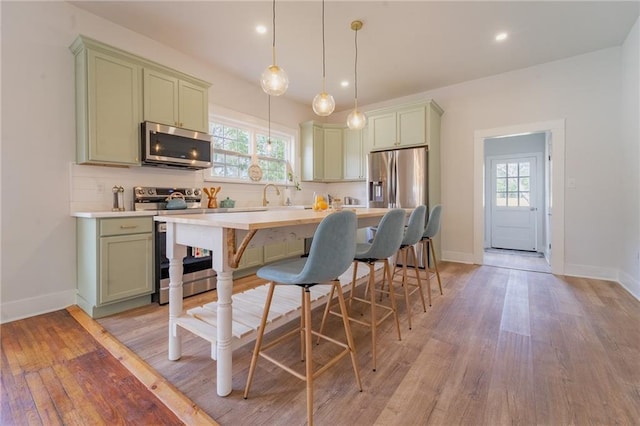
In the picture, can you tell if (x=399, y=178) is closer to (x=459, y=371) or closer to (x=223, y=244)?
(x=459, y=371)

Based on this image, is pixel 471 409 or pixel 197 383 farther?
pixel 197 383

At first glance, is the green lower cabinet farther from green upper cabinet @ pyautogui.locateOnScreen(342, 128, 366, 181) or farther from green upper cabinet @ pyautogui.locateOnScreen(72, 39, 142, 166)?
green upper cabinet @ pyautogui.locateOnScreen(342, 128, 366, 181)

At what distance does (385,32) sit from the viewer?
2.98 metres

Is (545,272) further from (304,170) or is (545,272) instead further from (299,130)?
(299,130)

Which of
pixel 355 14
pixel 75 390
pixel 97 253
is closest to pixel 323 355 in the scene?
pixel 75 390

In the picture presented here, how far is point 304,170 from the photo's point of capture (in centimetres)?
507

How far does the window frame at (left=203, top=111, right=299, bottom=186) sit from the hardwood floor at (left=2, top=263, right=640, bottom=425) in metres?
1.97

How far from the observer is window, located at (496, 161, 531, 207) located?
5.45 metres

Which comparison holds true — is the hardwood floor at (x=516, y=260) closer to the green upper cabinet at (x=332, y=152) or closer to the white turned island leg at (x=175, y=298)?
the green upper cabinet at (x=332, y=152)

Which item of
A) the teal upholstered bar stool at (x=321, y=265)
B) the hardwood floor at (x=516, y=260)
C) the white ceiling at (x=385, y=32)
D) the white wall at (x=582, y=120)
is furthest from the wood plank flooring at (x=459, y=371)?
the white ceiling at (x=385, y=32)

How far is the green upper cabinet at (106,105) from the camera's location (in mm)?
2430

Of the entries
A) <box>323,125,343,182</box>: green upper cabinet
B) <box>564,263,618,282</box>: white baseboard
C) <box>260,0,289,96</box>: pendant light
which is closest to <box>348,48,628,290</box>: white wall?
<box>564,263,618,282</box>: white baseboard

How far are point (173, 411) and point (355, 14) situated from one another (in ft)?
11.1

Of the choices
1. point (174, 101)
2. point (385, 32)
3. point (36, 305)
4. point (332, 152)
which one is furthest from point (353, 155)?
point (36, 305)
